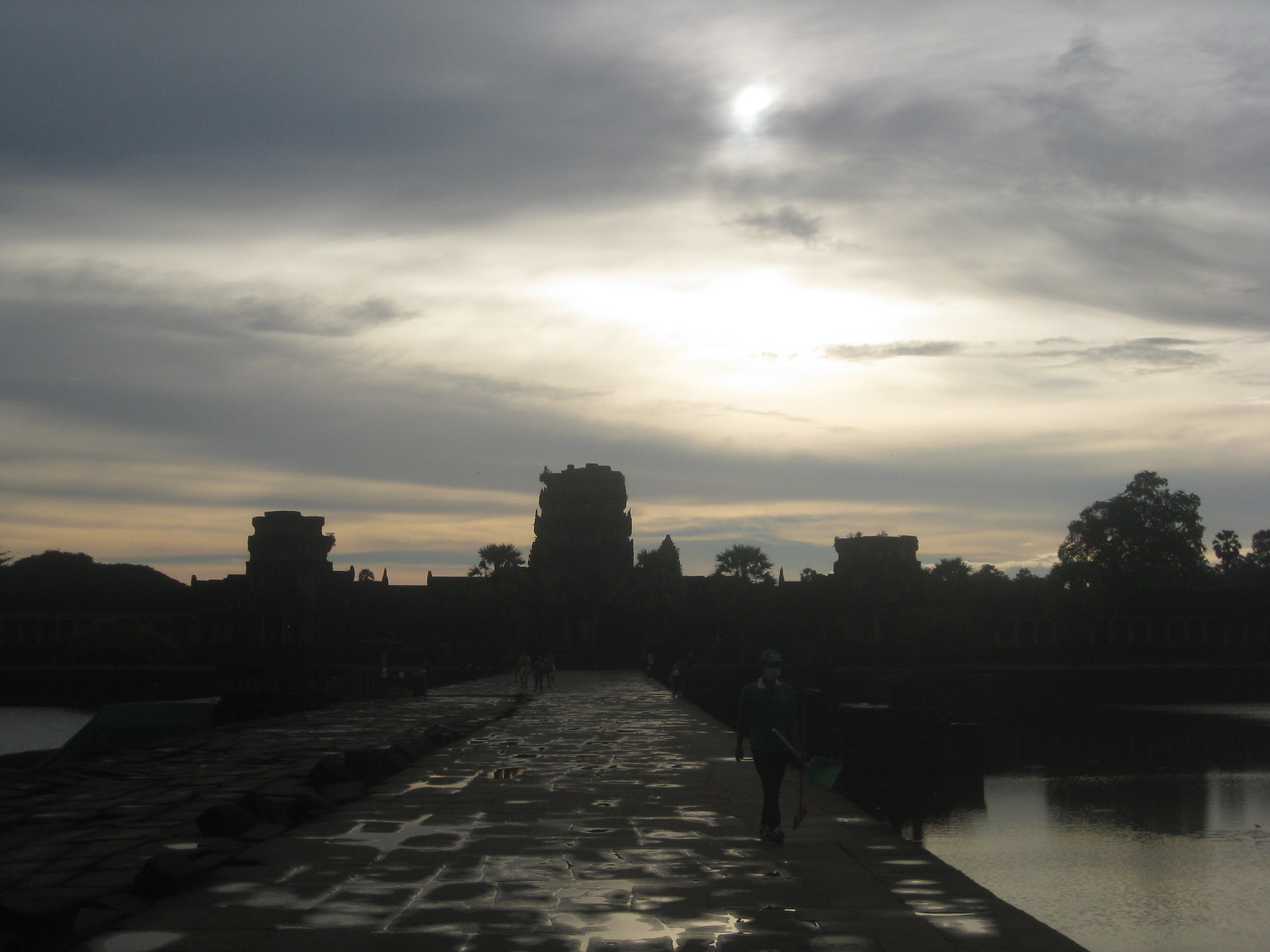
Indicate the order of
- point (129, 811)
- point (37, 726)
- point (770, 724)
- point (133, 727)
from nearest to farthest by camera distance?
point (770, 724) → point (129, 811) → point (133, 727) → point (37, 726)

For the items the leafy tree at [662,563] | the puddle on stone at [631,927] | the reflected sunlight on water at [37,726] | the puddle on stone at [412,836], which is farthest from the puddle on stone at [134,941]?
the leafy tree at [662,563]

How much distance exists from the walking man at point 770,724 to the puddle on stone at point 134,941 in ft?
17.9

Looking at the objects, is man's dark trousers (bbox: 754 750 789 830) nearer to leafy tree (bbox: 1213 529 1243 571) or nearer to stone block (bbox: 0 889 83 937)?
stone block (bbox: 0 889 83 937)

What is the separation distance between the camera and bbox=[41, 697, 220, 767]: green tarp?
19359 millimetres

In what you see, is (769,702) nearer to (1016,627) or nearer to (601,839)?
(601,839)

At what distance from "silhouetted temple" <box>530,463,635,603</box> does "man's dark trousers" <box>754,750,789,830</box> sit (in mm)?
96138

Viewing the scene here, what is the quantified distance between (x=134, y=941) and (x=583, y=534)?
104813mm

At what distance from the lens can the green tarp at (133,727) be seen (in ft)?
63.5

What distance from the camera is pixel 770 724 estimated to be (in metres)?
11.5

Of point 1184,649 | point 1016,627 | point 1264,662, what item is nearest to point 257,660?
point 1016,627

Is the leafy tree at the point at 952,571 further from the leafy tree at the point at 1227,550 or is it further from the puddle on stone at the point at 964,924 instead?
the puddle on stone at the point at 964,924

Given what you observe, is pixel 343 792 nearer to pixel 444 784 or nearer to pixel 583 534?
pixel 444 784

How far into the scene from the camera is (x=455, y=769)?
17.0 m

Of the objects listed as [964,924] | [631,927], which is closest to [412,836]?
[631,927]
